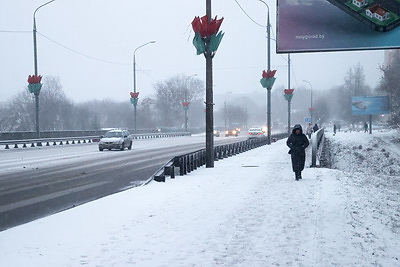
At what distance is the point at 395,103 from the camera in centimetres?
6000


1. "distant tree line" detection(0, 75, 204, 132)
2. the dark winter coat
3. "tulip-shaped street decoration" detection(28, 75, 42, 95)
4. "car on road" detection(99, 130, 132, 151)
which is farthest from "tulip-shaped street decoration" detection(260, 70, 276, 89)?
"distant tree line" detection(0, 75, 204, 132)

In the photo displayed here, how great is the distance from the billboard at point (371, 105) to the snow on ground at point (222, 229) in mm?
54273

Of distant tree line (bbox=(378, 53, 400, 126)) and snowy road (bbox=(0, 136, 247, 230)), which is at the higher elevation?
distant tree line (bbox=(378, 53, 400, 126))

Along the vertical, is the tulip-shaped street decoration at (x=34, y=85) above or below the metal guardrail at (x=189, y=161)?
above

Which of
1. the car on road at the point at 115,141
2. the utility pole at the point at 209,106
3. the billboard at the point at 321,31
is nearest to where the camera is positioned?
the billboard at the point at 321,31

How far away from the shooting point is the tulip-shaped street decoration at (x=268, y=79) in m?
35.4

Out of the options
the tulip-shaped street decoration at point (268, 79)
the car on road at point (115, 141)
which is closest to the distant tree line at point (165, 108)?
the tulip-shaped street decoration at point (268, 79)

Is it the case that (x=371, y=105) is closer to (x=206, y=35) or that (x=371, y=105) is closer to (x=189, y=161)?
(x=206, y=35)

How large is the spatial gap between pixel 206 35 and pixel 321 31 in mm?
4088

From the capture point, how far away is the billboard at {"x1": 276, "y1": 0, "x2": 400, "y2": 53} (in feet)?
48.6

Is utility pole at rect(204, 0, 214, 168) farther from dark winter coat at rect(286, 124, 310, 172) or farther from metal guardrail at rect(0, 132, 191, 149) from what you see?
metal guardrail at rect(0, 132, 191, 149)

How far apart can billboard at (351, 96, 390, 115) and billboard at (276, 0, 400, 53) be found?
50132 mm

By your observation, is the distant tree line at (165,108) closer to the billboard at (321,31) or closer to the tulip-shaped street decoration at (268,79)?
the tulip-shaped street decoration at (268,79)

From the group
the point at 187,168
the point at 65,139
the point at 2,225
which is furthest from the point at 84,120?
the point at 2,225
